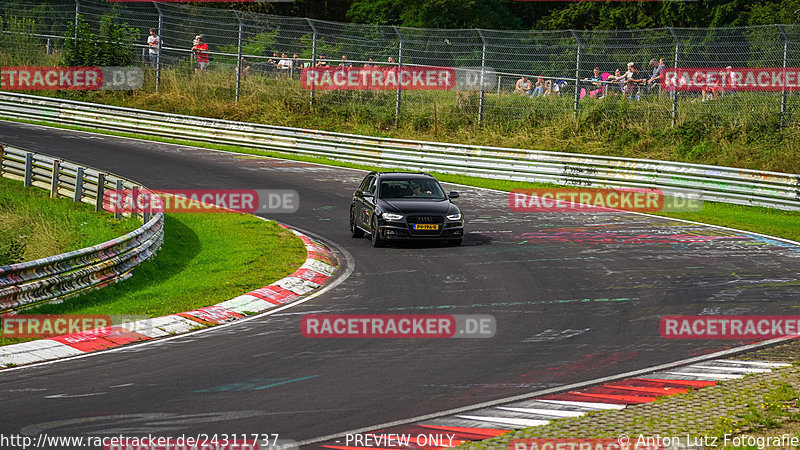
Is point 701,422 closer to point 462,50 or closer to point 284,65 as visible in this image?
point 462,50

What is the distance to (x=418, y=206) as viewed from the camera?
59.0 feet

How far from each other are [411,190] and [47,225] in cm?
731

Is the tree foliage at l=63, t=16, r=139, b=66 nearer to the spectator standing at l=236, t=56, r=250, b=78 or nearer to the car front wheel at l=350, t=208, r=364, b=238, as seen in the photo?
the spectator standing at l=236, t=56, r=250, b=78

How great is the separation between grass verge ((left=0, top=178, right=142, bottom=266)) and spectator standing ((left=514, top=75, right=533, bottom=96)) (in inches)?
558

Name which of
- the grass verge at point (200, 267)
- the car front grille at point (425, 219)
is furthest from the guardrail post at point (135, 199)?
the car front grille at point (425, 219)

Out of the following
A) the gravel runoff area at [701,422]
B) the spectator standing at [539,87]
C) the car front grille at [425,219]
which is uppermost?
the spectator standing at [539,87]

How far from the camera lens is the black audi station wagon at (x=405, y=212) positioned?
58.0ft

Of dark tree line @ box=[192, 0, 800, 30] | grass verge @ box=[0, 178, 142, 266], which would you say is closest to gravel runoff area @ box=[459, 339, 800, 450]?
grass verge @ box=[0, 178, 142, 266]

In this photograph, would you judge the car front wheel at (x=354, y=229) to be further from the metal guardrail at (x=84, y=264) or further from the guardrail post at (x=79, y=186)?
the guardrail post at (x=79, y=186)

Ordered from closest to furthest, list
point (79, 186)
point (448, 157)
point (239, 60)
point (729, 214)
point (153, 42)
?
point (79, 186) < point (729, 214) < point (448, 157) < point (239, 60) < point (153, 42)

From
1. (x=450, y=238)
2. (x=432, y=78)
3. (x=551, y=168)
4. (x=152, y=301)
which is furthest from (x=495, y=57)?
(x=152, y=301)

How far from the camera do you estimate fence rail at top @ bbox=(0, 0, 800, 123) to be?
25.9 m

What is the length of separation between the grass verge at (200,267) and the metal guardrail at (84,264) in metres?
0.17

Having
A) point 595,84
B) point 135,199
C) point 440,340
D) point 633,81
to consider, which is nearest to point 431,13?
point 595,84
